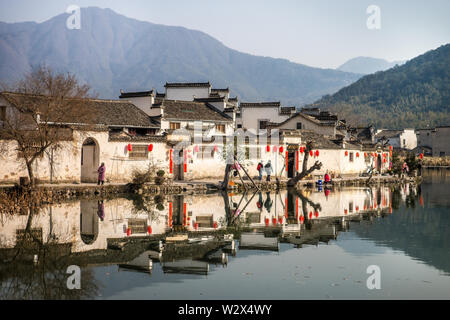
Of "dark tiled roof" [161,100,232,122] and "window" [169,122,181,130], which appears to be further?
"dark tiled roof" [161,100,232,122]

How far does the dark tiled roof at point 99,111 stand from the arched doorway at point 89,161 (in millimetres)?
1425

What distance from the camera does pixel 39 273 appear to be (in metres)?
10.4

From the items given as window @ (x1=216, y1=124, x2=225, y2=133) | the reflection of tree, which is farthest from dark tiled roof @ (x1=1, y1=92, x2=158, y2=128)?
the reflection of tree

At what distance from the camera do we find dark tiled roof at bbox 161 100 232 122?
118 feet

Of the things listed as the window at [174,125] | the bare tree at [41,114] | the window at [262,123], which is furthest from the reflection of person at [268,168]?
the window at [262,123]

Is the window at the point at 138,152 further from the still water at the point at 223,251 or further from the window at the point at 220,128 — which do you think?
the window at the point at 220,128

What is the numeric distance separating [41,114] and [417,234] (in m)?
17.0

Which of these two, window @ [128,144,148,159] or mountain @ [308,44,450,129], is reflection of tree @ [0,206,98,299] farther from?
mountain @ [308,44,450,129]

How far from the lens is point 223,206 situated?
22.3 meters

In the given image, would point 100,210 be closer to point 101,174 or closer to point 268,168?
point 101,174

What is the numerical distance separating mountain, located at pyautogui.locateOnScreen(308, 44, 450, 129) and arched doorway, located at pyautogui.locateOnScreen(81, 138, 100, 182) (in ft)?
285

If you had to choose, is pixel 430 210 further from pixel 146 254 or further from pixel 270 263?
pixel 146 254

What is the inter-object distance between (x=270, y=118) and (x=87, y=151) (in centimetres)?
2310

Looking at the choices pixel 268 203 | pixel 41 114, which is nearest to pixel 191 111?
pixel 41 114
